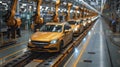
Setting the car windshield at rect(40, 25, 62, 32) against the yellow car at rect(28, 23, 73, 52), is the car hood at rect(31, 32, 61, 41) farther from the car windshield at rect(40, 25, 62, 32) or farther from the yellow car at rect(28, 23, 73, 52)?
the car windshield at rect(40, 25, 62, 32)

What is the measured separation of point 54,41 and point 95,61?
2.29 m

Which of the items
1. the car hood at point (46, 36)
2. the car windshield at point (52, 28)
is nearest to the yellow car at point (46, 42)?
the car hood at point (46, 36)

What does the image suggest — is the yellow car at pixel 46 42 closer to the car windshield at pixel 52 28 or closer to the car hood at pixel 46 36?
the car hood at pixel 46 36

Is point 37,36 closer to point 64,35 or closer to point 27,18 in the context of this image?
point 64,35

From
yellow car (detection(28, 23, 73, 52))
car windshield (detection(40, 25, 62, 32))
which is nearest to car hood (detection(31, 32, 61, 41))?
yellow car (detection(28, 23, 73, 52))

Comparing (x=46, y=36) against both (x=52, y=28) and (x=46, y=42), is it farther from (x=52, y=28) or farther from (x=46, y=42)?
(x=52, y=28)

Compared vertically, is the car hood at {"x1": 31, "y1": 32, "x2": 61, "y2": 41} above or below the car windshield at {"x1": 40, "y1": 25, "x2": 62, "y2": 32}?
below

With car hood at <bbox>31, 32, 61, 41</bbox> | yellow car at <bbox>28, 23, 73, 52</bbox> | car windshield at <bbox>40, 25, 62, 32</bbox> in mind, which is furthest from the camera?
car windshield at <bbox>40, 25, 62, 32</bbox>

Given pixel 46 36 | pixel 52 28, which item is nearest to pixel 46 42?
pixel 46 36

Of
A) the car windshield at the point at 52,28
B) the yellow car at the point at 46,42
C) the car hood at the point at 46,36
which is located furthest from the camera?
the car windshield at the point at 52,28

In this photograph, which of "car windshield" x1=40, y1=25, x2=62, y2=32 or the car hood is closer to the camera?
the car hood

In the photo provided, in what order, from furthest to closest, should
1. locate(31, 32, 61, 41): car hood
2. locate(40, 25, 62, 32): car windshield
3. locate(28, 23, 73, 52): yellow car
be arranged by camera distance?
locate(40, 25, 62, 32): car windshield, locate(31, 32, 61, 41): car hood, locate(28, 23, 73, 52): yellow car

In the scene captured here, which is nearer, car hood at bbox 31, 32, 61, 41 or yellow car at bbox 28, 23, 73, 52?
yellow car at bbox 28, 23, 73, 52

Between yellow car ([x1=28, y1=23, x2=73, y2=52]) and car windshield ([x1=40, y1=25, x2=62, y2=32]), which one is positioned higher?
car windshield ([x1=40, y1=25, x2=62, y2=32])
